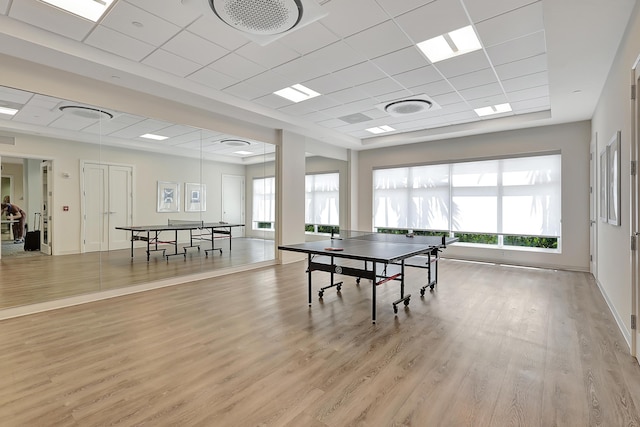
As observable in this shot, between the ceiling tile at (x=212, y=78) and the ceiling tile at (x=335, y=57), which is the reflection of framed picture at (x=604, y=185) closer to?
the ceiling tile at (x=335, y=57)

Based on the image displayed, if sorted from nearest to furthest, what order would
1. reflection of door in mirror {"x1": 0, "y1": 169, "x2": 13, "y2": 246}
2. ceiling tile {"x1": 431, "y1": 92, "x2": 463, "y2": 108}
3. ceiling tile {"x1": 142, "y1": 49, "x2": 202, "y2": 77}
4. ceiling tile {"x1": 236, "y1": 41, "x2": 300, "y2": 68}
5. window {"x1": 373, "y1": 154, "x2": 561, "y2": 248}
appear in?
ceiling tile {"x1": 236, "y1": 41, "x2": 300, "y2": 68}, ceiling tile {"x1": 142, "y1": 49, "x2": 202, "y2": 77}, reflection of door in mirror {"x1": 0, "y1": 169, "x2": 13, "y2": 246}, ceiling tile {"x1": 431, "y1": 92, "x2": 463, "y2": 108}, window {"x1": 373, "y1": 154, "x2": 561, "y2": 248}

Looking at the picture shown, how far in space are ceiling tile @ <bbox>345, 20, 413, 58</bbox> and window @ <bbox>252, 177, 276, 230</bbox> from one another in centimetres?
390

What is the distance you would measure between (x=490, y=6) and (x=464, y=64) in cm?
127

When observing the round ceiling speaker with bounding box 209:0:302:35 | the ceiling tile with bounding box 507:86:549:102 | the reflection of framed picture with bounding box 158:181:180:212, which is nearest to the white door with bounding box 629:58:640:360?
the ceiling tile with bounding box 507:86:549:102

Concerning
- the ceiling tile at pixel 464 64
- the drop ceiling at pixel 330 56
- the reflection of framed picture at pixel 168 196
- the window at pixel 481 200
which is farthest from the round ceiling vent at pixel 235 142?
the window at pixel 481 200

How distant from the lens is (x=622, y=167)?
3236 millimetres

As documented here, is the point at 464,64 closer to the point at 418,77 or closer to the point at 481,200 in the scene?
the point at 418,77

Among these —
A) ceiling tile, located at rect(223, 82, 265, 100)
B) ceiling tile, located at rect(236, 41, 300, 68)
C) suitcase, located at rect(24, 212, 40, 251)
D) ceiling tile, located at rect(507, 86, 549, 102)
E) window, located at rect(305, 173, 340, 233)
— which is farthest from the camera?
window, located at rect(305, 173, 340, 233)

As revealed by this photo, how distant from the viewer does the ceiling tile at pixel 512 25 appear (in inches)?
123

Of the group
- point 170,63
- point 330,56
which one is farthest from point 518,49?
point 170,63

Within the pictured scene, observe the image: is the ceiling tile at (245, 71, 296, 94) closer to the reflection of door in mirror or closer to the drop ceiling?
the drop ceiling

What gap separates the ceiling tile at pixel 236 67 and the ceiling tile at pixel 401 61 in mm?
1626

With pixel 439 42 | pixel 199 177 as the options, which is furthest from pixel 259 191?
pixel 439 42

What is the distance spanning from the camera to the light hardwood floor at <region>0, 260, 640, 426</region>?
1.99m
